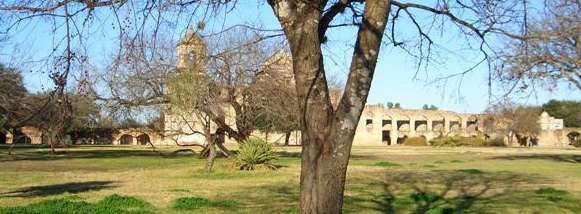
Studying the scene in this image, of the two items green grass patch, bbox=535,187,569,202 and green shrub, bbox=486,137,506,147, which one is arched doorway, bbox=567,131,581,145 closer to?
green shrub, bbox=486,137,506,147

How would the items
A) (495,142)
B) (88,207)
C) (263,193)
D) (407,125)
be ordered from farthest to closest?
(407,125)
(495,142)
(263,193)
(88,207)

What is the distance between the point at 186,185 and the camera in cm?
2038

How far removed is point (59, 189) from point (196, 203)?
6312 millimetres

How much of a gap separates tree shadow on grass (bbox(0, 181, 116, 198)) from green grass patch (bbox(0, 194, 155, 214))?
10.0 feet

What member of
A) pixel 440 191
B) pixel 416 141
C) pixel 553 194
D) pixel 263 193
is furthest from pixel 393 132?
pixel 263 193

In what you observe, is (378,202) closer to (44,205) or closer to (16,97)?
(44,205)

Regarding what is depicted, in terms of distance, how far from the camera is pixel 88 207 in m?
12.9

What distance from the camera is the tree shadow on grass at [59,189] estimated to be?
16.8 meters

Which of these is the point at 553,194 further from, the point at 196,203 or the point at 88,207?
the point at 88,207

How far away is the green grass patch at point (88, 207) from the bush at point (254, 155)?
1301cm

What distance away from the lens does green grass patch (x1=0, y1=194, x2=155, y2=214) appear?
1225 cm

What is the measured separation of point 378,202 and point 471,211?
7.93 ft

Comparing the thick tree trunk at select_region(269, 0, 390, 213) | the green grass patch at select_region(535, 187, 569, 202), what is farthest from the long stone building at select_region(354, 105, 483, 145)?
the thick tree trunk at select_region(269, 0, 390, 213)

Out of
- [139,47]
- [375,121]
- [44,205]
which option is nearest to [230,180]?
[44,205]
